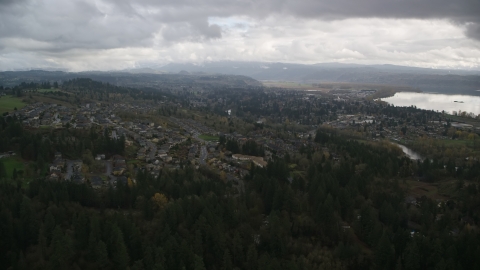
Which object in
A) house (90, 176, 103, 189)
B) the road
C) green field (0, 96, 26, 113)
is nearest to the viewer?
house (90, 176, 103, 189)

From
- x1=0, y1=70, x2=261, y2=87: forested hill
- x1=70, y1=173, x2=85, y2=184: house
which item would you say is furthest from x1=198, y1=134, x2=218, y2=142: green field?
x1=0, y1=70, x2=261, y2=87: forested hill

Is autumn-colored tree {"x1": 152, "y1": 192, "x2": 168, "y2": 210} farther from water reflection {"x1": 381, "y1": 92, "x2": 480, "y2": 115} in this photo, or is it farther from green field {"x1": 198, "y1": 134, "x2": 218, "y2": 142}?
water reflection {"x1": 381, "y1": 92, "x2": 480, "y2": 115}

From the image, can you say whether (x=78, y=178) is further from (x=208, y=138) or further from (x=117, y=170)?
(x=208, y=138)

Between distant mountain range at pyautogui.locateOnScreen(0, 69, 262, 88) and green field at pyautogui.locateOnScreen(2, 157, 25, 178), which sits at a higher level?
distant mountain range at pyautogui.locateOnScreen(0, 69, 262, 88)

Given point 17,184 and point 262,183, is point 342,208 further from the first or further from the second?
point 17,184

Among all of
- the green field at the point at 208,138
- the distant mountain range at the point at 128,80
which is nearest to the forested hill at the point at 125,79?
the distant mountain range at the point at 128,80

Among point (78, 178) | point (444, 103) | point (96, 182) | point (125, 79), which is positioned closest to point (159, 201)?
point (96, 182)

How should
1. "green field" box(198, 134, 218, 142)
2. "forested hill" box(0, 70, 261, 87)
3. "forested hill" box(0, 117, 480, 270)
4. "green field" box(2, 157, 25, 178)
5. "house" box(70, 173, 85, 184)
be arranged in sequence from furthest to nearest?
"forested hill" box(0, 70, 261, 87)
"green field" box(198, 134, 218, 142)
"green field" box(2, 157, 25, 178)
"house" box(70, 173, 85, 184)
"forested hill" box(0, 117, 480, 270)
